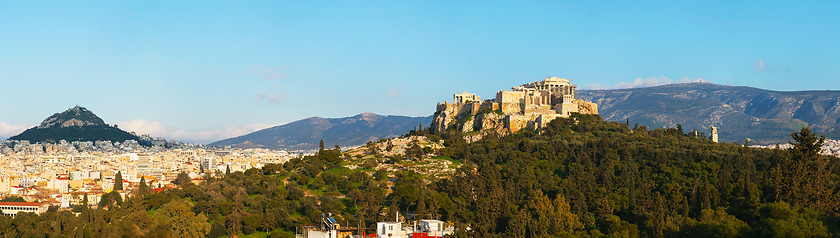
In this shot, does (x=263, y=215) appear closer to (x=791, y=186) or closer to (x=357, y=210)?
(x=357, y=210)

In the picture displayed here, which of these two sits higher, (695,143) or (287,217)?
(695,143)

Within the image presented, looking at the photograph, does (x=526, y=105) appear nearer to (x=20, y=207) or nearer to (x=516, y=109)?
(x=516, y=109)

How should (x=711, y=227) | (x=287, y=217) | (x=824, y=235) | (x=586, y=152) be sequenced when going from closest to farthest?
(x=824, y=235) → (x=711, y=227) → (x=287, y=217) → (x=586, y=152)

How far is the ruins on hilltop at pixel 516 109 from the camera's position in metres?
112

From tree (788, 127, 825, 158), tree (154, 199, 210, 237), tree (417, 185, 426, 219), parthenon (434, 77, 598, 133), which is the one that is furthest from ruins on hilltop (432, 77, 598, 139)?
tree (788, 127, 825, 158)

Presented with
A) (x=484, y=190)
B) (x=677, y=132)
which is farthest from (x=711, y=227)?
(x=677, y=132)

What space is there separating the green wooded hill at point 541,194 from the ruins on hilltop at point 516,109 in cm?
370

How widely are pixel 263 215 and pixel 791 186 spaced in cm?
4367

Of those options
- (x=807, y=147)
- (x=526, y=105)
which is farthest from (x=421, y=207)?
(x=526, y=105)

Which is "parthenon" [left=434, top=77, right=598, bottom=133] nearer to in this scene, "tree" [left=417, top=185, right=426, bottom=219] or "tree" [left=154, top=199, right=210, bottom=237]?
"tree" [left=417, top=185, right=426, bottom=219]

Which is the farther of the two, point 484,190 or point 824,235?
point 484,190

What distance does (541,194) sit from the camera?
2896 inches

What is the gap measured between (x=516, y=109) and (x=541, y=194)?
137ft

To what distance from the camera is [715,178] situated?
8181 cm
